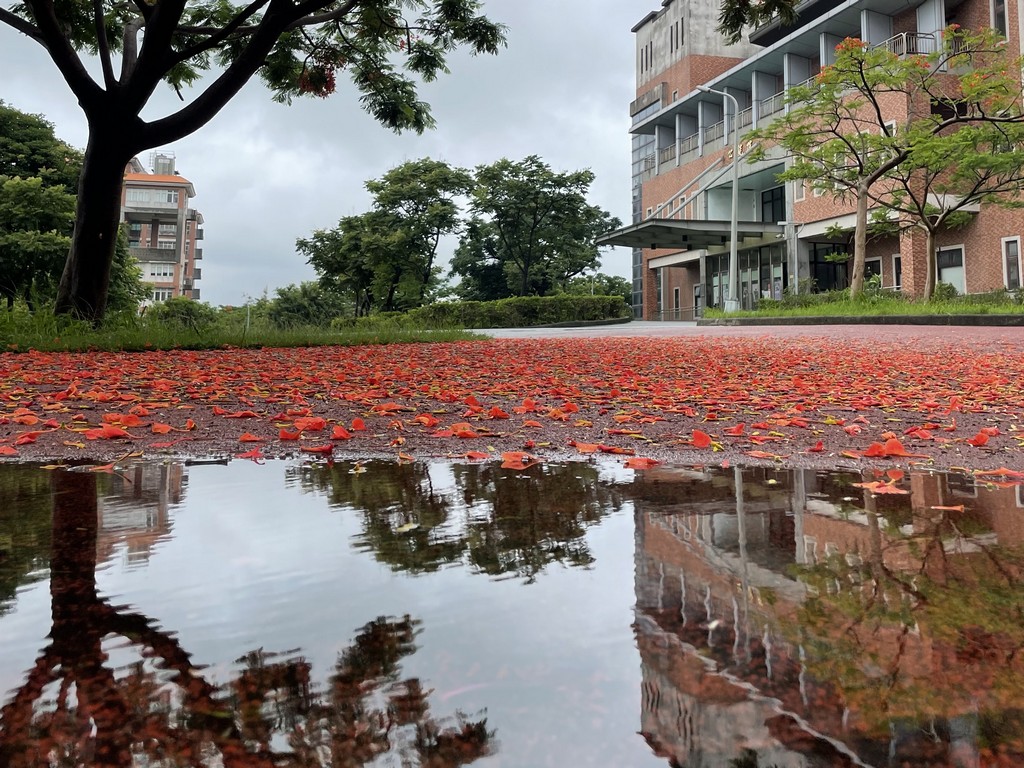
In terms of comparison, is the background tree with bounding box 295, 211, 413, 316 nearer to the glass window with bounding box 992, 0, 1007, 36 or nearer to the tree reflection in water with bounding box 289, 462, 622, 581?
the glass window with bounding box 992, 0, 1007, 36

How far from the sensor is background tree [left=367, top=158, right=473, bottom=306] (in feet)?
125

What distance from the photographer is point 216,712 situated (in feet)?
3.01

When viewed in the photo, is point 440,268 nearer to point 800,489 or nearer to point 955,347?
point 955,347

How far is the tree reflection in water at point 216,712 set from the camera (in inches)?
32.8

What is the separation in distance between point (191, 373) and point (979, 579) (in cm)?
570

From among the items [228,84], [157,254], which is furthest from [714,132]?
[157,254]

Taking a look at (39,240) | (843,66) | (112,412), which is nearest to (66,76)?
(112,412)

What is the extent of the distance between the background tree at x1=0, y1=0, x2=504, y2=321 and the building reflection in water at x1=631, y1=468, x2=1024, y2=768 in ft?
32.0

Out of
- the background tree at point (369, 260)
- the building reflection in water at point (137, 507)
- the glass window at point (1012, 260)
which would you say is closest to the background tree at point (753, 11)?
the building reflection in water at point (137, 507)

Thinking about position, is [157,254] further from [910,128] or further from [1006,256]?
[1006,256]

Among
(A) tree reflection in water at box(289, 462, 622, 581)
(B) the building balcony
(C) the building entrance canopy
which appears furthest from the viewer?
(B) the building balcony

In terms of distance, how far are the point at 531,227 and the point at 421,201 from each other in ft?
23.7

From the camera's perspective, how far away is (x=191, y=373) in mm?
5844

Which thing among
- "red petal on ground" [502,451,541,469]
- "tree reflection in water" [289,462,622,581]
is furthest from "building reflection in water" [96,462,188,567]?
"red petal on ground" [502,451,541,469]
